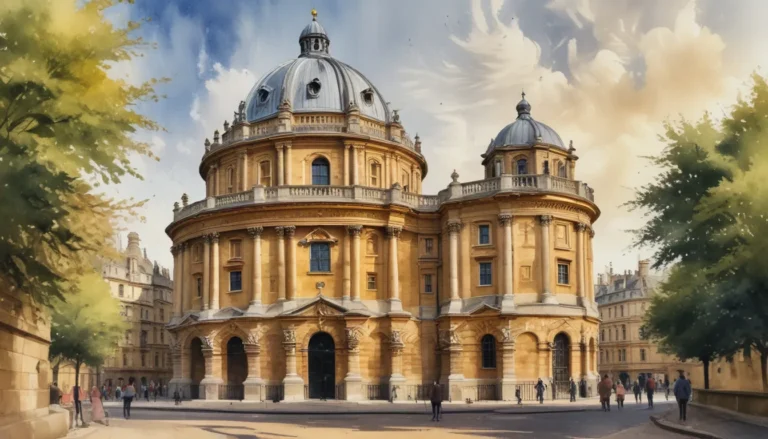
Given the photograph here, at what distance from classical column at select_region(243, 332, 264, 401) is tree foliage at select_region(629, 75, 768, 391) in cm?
2634

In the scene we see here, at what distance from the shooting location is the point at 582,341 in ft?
174

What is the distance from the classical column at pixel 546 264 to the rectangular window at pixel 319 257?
13.1 metres

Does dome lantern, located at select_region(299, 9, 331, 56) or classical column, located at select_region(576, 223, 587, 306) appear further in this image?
dome lantern, located at select_region(299, 9, 331, 56)

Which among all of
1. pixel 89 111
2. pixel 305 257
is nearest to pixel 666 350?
pixel 305 257

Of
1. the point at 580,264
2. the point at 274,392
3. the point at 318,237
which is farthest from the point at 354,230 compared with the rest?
the point at 580,264

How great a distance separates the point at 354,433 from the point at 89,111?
585 inches

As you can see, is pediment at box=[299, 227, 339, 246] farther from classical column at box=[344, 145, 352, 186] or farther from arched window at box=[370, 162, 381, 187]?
arched window at box=[370, 162, 381, 187]

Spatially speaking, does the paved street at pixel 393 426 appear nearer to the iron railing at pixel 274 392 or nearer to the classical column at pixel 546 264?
the iron railing at pixel 274 392

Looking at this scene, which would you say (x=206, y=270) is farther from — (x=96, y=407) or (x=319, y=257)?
(x=96, y=407)

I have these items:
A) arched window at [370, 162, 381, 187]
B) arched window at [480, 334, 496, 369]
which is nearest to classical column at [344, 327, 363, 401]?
arched window at [480, 334, 496, 369]

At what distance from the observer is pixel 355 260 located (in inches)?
2117

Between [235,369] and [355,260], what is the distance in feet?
33.3

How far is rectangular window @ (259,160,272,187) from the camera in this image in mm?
57781

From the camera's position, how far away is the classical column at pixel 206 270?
183 ft
